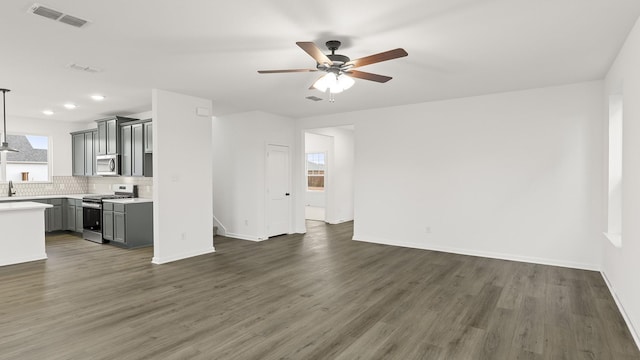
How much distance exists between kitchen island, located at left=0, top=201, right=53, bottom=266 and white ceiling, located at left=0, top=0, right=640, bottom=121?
1830 millimetres

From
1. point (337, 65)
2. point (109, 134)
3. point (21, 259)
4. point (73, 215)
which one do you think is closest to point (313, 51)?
point (337, 65)

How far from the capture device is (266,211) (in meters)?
7.18

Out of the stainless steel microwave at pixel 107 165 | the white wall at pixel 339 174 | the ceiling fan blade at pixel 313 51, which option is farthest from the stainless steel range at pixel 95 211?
the ceiling fan blade at pixel 313 51

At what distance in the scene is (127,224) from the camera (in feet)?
20.3

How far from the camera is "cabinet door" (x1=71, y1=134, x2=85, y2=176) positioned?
27.1 ft

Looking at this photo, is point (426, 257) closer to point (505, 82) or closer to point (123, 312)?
point (505, 82)

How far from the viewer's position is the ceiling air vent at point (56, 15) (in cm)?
265

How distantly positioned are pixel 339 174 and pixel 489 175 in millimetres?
4409

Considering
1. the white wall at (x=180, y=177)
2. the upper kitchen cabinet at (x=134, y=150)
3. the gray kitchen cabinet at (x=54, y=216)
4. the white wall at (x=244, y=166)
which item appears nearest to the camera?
the white wall at (x=180, y=177)

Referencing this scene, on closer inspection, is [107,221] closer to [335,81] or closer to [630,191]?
[335,81]

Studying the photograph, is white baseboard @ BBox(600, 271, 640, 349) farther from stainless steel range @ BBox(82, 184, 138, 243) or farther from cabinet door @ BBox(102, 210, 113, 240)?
stainless steel range @ BBox(82, 184, 138, 243)

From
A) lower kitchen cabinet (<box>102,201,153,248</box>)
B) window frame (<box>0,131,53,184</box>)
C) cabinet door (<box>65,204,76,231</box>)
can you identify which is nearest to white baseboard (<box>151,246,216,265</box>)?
lower kitchen cabinet (<box>102,201,153,248</box>)

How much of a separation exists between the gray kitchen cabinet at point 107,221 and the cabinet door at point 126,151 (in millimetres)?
795

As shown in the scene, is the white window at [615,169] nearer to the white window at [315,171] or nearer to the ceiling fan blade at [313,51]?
the ceiling fan blade at [313,51]
